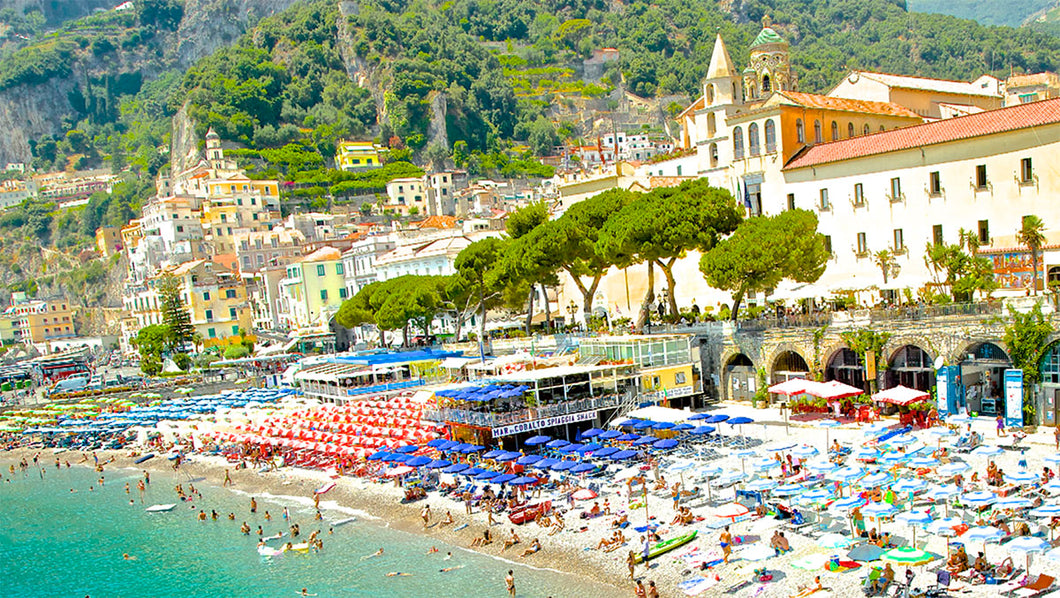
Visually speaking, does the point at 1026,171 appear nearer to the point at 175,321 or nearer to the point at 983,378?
the point at 983,378

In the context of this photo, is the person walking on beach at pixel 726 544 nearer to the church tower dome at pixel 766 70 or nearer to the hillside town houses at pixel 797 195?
the hillside town houses at pixel 797 195

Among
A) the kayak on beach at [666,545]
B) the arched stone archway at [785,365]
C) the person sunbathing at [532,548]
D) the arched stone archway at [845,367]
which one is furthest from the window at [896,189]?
the person sunbathing at [532,548]

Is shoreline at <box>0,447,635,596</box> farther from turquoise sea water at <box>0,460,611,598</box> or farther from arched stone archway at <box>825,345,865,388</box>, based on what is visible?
arched stone archway at <box>825,345,865,388</box>

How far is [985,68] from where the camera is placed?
617 ft

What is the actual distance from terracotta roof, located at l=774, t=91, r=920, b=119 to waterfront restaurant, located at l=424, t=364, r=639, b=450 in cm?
1808

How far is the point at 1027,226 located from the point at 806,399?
35.0 feet

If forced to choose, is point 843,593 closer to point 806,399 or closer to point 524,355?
point 806,399

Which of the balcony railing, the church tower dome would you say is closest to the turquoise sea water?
the balcony railing

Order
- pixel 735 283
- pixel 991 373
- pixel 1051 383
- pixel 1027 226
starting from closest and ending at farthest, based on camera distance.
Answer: pixel 1051 383, pixel 991 373, pixel 1027 226, pixel 735 283

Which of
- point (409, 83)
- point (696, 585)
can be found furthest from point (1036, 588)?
point (409, 83)

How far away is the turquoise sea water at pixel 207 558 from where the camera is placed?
2767cm

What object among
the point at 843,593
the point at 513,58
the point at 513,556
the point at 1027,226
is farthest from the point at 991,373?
the point at 513,58

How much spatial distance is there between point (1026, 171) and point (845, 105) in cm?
1385

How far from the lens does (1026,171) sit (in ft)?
123
